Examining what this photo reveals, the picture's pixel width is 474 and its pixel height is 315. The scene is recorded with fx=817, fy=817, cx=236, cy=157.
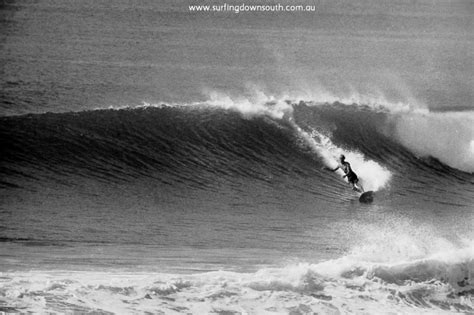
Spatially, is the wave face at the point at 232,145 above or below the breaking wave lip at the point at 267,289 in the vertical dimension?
above

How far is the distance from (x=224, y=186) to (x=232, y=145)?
6.98ft

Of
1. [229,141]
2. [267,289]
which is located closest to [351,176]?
[229,141]

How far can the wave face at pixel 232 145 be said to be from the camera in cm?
1644

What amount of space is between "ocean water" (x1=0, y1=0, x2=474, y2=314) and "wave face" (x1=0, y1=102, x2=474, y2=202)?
46mm

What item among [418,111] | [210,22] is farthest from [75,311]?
[210,22]

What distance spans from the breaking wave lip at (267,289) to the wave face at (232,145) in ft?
15.0

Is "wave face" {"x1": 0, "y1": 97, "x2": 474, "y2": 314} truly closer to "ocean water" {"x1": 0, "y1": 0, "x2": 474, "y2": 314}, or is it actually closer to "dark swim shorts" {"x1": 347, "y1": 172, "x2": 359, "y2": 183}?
"ocean water" {"x1": 0, "y1": 0, "x2": 474, "y2": 314}

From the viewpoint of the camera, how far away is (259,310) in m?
10.3

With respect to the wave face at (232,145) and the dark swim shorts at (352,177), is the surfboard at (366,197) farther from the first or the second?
the wave face at (232,145)

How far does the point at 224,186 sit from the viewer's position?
52.4 ft

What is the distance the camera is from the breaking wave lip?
10164 mm

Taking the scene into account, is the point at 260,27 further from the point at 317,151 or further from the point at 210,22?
the point at 317,151

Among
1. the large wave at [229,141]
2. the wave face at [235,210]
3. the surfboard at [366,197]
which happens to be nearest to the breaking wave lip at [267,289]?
the wave face at [235,210]

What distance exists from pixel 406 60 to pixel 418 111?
14782 mm
